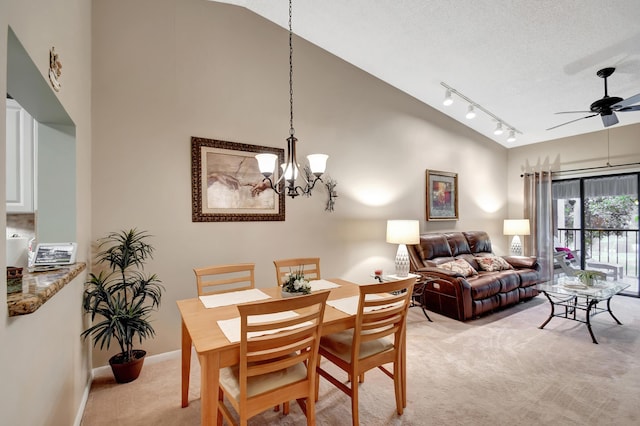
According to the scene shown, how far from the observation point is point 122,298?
2600 millimetres

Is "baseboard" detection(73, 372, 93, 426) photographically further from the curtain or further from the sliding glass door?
the sliding glass door

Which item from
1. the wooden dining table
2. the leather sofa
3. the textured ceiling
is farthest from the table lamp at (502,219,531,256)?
the wooden dining table

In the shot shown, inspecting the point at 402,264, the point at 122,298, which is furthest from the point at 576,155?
the point at 122,298

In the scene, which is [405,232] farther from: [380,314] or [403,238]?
[380,314]

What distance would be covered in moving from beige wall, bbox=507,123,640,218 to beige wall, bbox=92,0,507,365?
2.75 metres

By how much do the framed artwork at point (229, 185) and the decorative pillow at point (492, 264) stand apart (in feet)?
10.6

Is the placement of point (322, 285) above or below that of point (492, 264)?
above

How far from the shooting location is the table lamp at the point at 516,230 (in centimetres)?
537

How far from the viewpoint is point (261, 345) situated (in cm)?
143

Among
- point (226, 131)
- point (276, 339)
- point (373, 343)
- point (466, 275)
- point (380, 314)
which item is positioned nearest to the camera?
point (276, 339)

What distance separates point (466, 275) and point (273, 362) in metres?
3.36

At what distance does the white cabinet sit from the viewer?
212 cm

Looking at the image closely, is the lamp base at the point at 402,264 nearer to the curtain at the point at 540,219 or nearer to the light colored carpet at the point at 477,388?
the light colored carpet at the point at 477,388

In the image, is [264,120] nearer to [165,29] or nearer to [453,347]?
[165,29]
